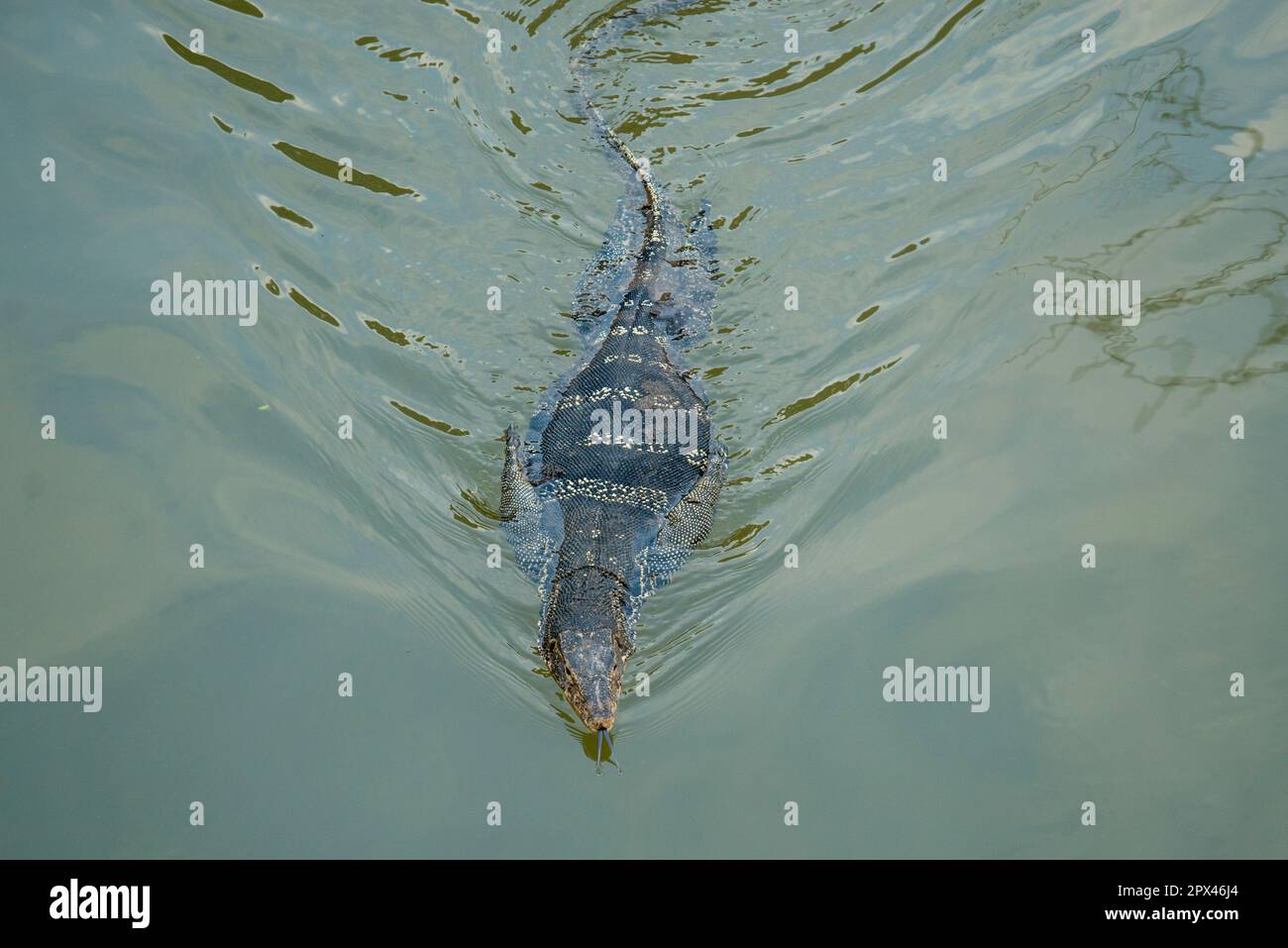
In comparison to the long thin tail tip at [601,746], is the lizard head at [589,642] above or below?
above

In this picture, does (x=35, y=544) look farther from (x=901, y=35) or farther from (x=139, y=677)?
(x=901, y=35)

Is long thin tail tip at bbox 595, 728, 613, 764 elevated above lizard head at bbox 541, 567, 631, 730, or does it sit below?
below

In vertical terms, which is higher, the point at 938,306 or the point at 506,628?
the point at 938,306

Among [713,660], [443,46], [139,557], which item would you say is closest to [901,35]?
[443,46]

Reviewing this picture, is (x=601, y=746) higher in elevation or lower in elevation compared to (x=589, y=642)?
lower

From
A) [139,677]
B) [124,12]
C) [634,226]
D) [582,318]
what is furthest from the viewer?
[124,12]

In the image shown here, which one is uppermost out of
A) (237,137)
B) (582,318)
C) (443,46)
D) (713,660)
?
(443,46)

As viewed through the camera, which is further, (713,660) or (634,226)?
(634,226)

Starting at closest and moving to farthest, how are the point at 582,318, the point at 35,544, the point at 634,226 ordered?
the point at 35,544
the point at 582,318
the point at 634,226
